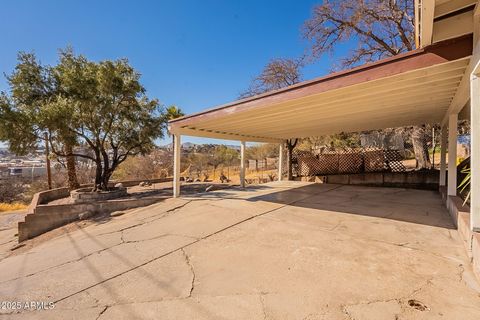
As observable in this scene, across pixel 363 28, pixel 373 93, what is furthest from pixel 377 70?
pixel 363 28

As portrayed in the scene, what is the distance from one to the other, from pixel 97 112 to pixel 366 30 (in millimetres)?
10454

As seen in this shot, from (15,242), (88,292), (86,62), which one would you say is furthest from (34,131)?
(88,292)

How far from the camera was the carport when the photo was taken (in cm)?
228

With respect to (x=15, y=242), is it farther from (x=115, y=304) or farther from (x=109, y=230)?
(x=115, y=304)

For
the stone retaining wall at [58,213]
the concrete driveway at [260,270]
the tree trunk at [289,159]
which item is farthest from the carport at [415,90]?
the tree trunk at [289,159]

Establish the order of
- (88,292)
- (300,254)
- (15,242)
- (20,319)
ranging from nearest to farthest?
(20,319) < (88,292) < (300,254) < (15,242)

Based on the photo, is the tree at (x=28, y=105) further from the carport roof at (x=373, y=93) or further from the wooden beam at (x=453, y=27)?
the wooden beam at (x=453, y=27)

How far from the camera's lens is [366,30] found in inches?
354

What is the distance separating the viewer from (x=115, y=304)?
2051 mm

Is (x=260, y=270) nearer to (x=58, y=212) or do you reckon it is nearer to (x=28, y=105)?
(x=58, y=212)

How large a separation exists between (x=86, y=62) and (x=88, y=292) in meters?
8.15

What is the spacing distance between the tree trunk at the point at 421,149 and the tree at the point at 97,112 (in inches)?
400

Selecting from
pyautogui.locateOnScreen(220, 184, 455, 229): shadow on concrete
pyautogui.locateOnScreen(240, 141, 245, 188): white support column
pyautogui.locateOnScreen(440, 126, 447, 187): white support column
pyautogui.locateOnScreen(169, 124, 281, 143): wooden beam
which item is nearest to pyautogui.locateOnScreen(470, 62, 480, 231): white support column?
pyautogui.locateOnScreen(220, 184, 455, 229): shadow on concrete

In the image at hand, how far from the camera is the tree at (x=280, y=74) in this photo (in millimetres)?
10781
